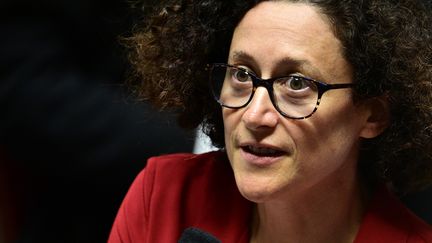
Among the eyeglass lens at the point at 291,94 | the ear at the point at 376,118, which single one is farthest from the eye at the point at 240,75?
the ear at the point at 376,118

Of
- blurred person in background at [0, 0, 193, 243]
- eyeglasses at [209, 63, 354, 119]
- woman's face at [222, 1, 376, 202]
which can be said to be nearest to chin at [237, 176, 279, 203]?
woman's face at [222, 1, 376, 202]

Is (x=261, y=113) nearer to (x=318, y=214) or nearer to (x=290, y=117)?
(x=290, y=117)

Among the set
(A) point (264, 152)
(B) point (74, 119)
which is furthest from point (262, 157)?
(B) point (74, 119)

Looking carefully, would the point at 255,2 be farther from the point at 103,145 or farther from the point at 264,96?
the point at 103,145

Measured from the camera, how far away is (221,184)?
1.64 m

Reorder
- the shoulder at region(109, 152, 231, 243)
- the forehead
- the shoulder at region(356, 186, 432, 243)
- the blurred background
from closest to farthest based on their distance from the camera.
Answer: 1. the forehead
2. the shoulder at region(356, 186, 432, 243)
3. the shoulder at region(109, 152, 231, 243)
4. the blurred background

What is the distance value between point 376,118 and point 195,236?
0.40 meters

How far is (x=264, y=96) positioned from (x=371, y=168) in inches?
13.6

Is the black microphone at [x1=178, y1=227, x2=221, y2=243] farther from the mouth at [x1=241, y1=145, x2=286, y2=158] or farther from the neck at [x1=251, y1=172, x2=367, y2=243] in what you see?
Result: the mouth at [x1=241, y1=145, x2=286, y2=158]

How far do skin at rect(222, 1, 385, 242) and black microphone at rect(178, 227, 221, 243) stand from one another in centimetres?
18

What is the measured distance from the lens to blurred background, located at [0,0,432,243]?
1.85 metres

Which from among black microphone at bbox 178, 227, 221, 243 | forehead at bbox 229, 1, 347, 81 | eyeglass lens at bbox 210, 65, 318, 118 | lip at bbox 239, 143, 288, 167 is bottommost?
black microphone at bbox 178, 227, 221, 243

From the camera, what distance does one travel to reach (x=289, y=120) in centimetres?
134

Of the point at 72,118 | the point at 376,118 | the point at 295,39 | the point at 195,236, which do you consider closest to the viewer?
the point at 295,39
